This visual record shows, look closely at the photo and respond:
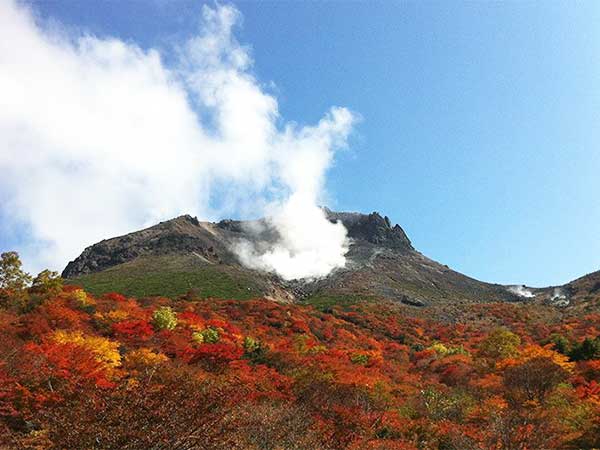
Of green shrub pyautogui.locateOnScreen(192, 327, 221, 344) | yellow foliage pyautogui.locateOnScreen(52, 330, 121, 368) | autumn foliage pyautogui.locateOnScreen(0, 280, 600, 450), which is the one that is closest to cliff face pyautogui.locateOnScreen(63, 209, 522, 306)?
green shrub pyautogui.locateOnScreen(192, 327, 221, 344)

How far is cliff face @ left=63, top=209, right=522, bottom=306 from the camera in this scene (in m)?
108

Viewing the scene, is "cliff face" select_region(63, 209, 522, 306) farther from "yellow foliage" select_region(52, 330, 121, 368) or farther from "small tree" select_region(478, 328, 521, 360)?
"yellow foliage" select_region(52, 330, 121, 368)

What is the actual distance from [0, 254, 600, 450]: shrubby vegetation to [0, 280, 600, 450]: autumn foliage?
0.24ft

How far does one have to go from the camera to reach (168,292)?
85.6m

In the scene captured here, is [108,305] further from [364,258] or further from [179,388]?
[364,258]

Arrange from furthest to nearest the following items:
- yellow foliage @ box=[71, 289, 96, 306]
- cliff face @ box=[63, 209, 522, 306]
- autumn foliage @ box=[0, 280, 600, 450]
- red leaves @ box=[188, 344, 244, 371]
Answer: cliff face @ box=[63, 209, 522, 306] < yellow foliage @ box=[71, 289, 96, 306] < red leaves @ box=[188, 344, 244, 371] < autumn foliage @ box=[0, 280, 600, 450]

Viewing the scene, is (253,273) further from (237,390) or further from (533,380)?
(237,390)

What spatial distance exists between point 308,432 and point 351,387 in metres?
8.45

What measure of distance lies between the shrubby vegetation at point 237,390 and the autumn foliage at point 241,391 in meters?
0.07

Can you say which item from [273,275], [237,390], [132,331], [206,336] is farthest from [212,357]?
[273,275]

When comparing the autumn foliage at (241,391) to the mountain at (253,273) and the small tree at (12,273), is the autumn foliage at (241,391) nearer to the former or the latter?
the small tree at (12,273)

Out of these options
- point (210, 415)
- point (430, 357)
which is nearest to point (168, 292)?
point (430, 357)

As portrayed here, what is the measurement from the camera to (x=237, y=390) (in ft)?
64.3

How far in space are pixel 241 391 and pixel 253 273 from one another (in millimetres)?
94300
